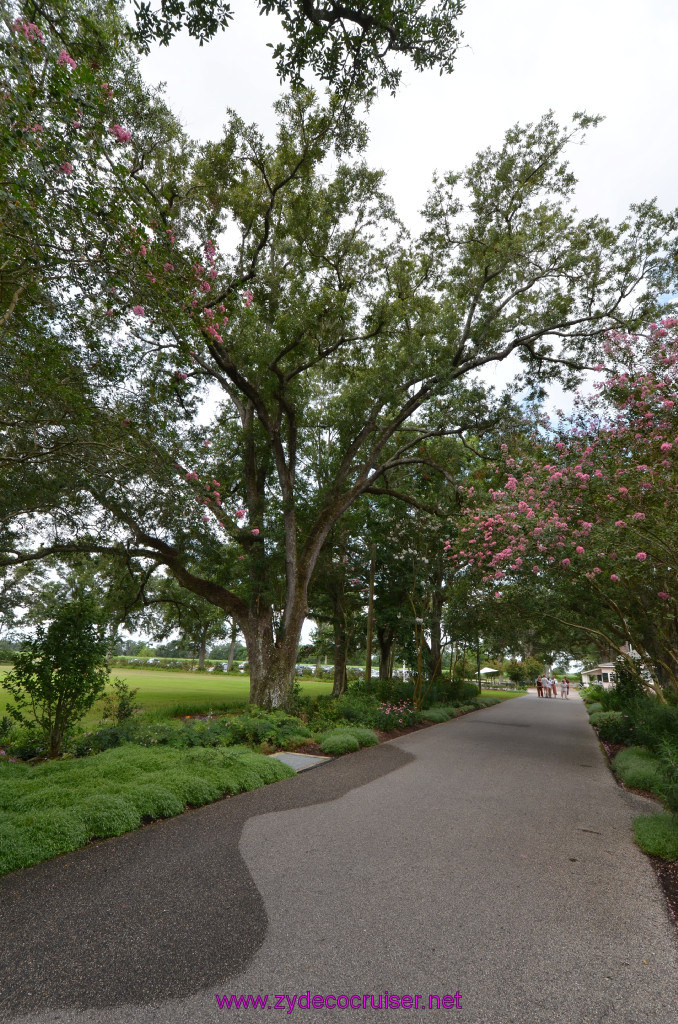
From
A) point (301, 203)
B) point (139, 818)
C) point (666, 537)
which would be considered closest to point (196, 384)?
point (301, 203)

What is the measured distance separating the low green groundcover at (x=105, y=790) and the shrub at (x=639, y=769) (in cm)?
545

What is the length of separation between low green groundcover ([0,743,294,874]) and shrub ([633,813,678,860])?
4487 millimetres

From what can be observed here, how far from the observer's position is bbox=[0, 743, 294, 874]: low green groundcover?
13.5 ft

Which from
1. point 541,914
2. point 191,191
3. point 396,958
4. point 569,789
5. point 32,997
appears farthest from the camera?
point 191,191

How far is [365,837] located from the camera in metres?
4.77

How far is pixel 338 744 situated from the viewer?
884cm

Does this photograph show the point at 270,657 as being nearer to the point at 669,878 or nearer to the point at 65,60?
the point at 669,878

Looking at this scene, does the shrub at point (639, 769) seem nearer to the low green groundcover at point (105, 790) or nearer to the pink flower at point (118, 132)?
the low green groundcover at point (105, 790)

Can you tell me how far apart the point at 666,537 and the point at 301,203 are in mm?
10345

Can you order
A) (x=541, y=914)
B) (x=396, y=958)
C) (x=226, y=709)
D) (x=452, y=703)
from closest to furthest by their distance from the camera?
1. (x=396, y=958)
2. (x=541, y=914)
3. (x=226, y=709)
4. (x=452, y=703)

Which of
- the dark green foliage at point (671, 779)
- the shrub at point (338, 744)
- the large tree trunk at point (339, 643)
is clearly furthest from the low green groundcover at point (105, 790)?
the large tree trunk at point (339, 643)

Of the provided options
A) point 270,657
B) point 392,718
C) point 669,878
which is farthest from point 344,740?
point 669,878

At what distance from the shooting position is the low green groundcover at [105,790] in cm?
412

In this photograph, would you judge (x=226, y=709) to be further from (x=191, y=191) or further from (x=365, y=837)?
(x=191, y=191)
